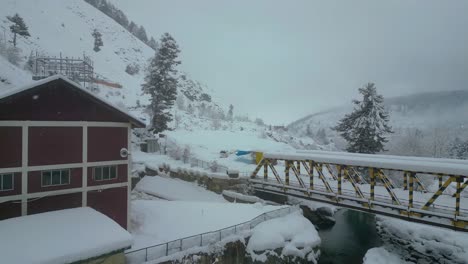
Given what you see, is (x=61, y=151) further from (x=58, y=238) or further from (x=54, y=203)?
(x=58, y=238)

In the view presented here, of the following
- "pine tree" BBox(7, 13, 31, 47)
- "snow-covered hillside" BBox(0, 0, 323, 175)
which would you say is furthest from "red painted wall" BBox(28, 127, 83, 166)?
"pine tree" BBox(7, 13, 31, 47)

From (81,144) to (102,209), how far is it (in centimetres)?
400

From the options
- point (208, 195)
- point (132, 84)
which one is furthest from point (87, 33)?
point (208, 195)

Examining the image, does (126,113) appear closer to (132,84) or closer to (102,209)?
(102,209)

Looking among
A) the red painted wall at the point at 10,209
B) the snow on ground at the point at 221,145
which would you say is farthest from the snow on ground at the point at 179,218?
the snow on ground at the point at 221,145

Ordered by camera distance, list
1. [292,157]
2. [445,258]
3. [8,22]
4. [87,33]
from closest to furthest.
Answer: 1. [445,258]
2. [292,157]
3. [8,22]
4. [87,33]

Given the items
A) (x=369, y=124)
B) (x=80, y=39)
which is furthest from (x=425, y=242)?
(x=80, y=39)

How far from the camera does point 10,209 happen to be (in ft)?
46.8

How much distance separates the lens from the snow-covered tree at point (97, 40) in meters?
89.0

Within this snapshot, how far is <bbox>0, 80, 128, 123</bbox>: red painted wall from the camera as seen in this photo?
1449cm

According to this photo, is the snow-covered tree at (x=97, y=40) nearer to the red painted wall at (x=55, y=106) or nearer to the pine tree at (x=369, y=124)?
the pine tree at (x=369, y=124)

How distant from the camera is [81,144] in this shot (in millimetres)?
16438

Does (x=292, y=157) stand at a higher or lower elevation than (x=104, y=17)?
lower

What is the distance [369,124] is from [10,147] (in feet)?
117
